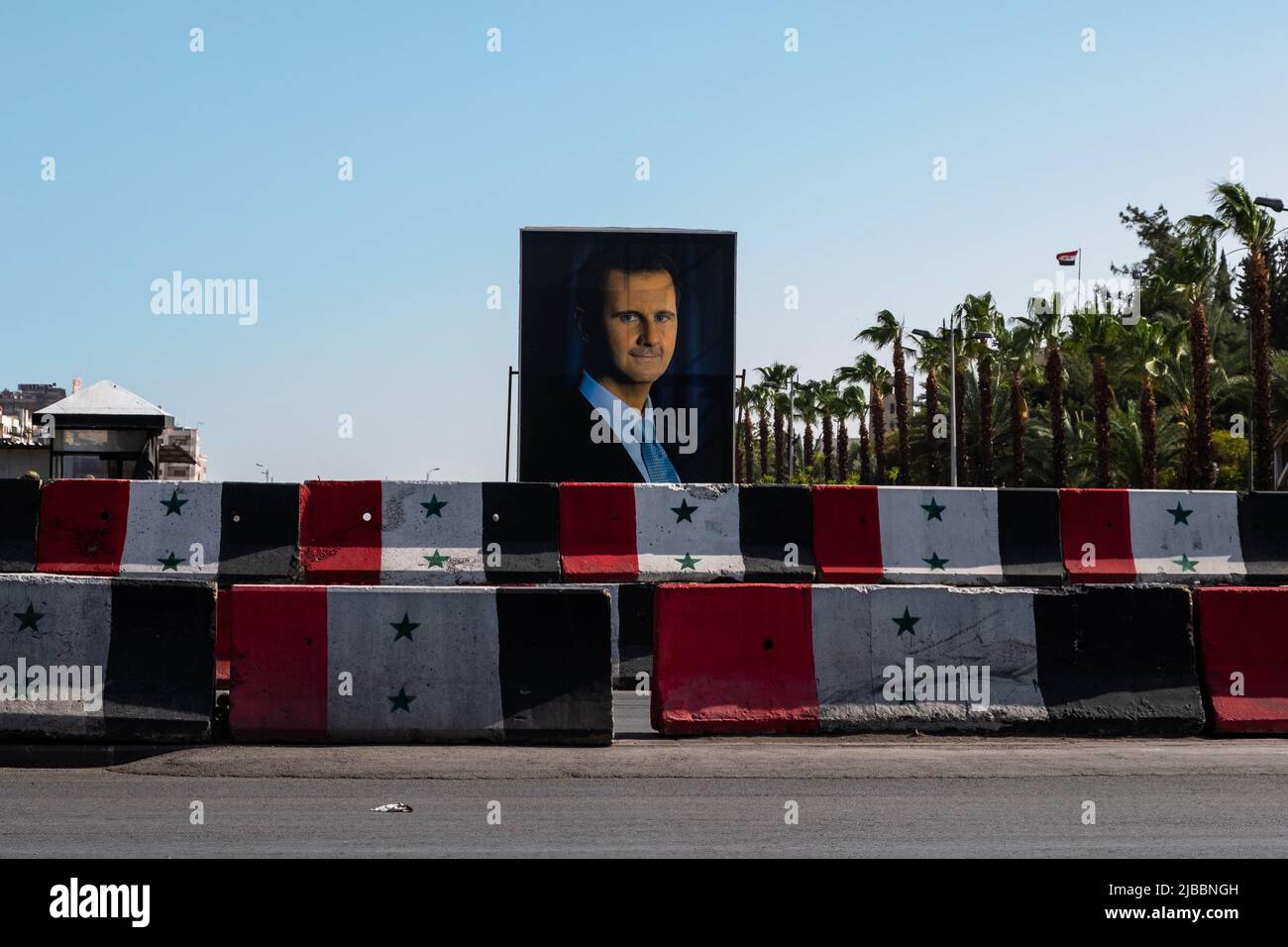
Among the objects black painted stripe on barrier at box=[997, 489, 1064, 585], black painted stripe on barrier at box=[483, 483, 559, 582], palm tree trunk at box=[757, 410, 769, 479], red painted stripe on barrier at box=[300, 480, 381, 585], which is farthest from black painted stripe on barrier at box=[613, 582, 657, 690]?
palm tree trunk at box=[757, 410, 769, 479]

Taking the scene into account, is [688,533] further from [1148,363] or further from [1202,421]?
[1148,363]

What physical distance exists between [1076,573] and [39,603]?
9.55 metres

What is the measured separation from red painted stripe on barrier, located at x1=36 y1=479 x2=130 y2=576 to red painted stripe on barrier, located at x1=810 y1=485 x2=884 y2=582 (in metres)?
6.52

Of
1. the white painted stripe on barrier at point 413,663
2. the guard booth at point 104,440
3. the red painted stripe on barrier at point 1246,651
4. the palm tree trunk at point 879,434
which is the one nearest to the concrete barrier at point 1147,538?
Answer: the red painted stripe on barrier at point 1246,651

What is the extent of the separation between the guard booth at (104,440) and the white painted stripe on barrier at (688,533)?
34.1 feet

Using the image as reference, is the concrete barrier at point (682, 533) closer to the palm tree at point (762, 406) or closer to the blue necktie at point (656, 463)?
the blue necktie at point (656, 463)

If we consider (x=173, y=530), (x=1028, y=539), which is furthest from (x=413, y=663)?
(x=1028, y=539)

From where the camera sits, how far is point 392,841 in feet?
23.2

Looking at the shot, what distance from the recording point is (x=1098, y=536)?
15.0 meters

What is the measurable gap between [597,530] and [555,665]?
4516mm

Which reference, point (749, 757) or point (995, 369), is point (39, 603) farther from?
→ point (995, 369)

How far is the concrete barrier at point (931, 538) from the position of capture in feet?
47.9

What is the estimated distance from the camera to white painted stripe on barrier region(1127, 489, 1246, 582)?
15.1 meters
